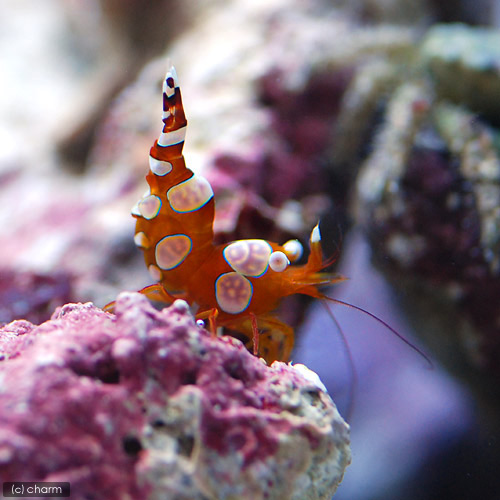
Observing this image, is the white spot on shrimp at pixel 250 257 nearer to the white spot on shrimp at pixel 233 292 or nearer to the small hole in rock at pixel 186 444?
the white spot on shrimp at pixel 233 292

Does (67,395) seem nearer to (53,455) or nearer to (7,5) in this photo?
(53,455)

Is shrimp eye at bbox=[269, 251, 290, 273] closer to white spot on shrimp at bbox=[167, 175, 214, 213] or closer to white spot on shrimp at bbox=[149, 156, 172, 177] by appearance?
white spot on shrimp at bbox=[167, 175, 214, 213]

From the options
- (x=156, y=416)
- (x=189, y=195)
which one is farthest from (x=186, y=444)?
(x=189, y=195)

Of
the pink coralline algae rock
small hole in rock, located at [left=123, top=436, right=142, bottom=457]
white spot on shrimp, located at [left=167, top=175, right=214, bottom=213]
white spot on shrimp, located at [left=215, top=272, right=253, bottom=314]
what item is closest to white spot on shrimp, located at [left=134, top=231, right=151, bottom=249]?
white spot on shrimp, located at [left=167, top=175, right=214, bottom=213]

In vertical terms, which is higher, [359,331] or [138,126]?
[138,126]

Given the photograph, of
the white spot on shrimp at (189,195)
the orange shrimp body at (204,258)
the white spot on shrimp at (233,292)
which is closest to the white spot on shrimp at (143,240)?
the orange shrimp body at (204,258)

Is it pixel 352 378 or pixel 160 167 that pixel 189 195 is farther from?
pixel 352 378

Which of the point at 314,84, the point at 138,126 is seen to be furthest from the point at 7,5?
the point at 314,84
